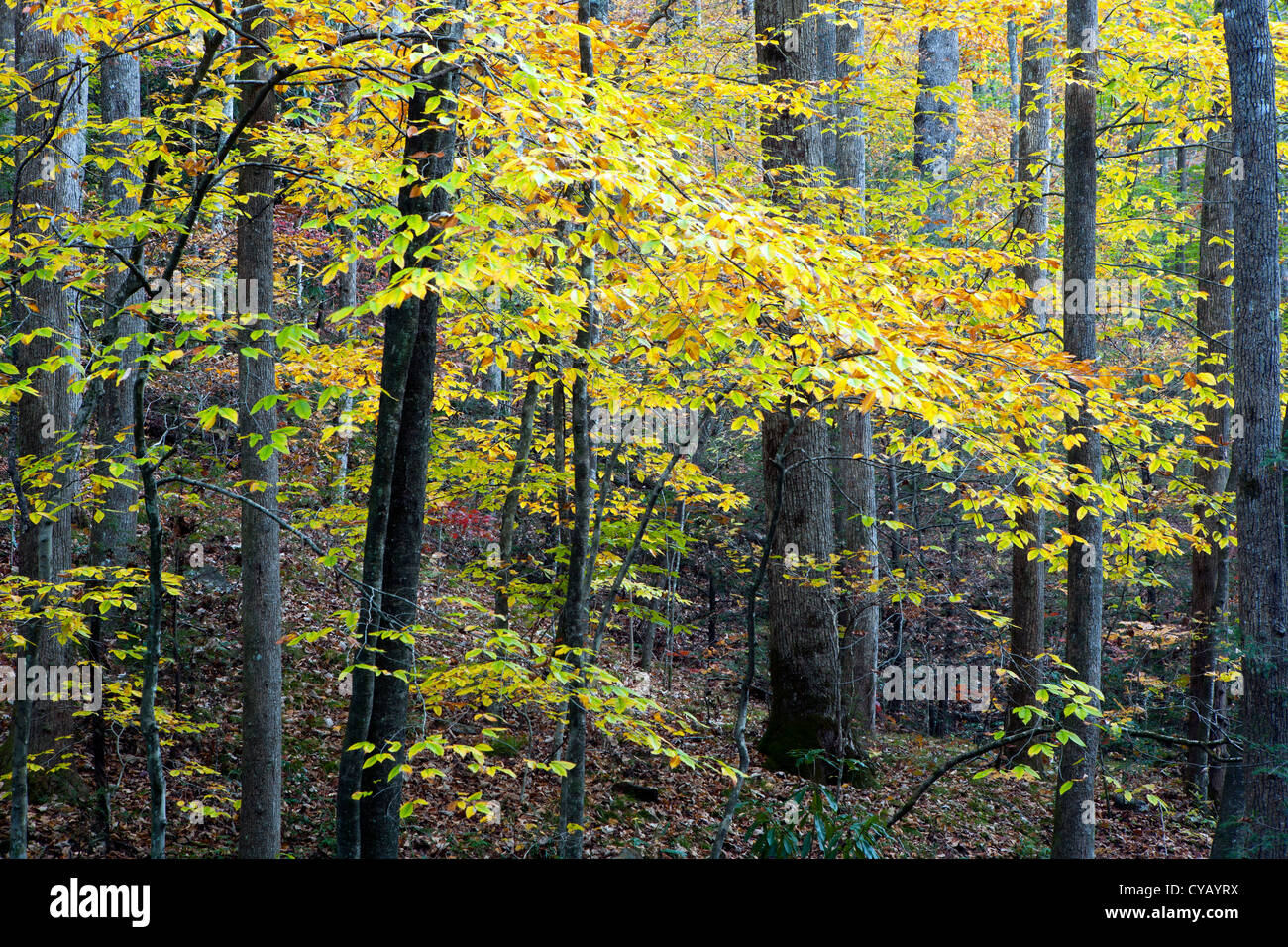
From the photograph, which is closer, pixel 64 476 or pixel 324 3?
pixel 324 3

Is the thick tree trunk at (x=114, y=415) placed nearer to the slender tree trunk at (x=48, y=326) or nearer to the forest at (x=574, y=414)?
the forest at (x=574, y=414)

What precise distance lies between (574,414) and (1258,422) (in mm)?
5486

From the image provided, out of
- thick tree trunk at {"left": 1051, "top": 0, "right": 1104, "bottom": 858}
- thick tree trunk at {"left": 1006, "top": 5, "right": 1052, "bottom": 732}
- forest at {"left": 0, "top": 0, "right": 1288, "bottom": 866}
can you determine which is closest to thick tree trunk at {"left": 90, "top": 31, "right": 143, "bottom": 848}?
forest at {"left": 0, "top": 0, "right": 1288, "bottom": 866}

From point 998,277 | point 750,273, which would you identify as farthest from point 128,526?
point 998,277

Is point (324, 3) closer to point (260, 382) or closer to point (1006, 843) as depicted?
point (260, 382)

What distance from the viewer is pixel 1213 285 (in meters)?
11.8

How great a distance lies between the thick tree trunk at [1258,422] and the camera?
6.52 metres

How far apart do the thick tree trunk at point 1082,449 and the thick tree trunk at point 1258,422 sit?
1.05 metres

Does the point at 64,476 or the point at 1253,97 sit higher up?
the point at 1253,97

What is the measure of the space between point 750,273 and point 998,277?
5343 millimetres

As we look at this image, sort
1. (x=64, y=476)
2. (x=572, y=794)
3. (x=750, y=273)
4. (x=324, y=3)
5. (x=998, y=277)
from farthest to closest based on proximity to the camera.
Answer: (x=998, y=277)
(x=64, y=476)
(x=572, y=794)
(x=324, y=3)
(x=750, y=273)

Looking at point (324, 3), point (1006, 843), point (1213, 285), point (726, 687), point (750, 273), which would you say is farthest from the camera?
point (726, 687)

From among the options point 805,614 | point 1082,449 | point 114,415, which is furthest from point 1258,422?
point 114,415

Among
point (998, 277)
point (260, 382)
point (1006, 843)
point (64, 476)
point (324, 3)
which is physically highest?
point (324, 3)
